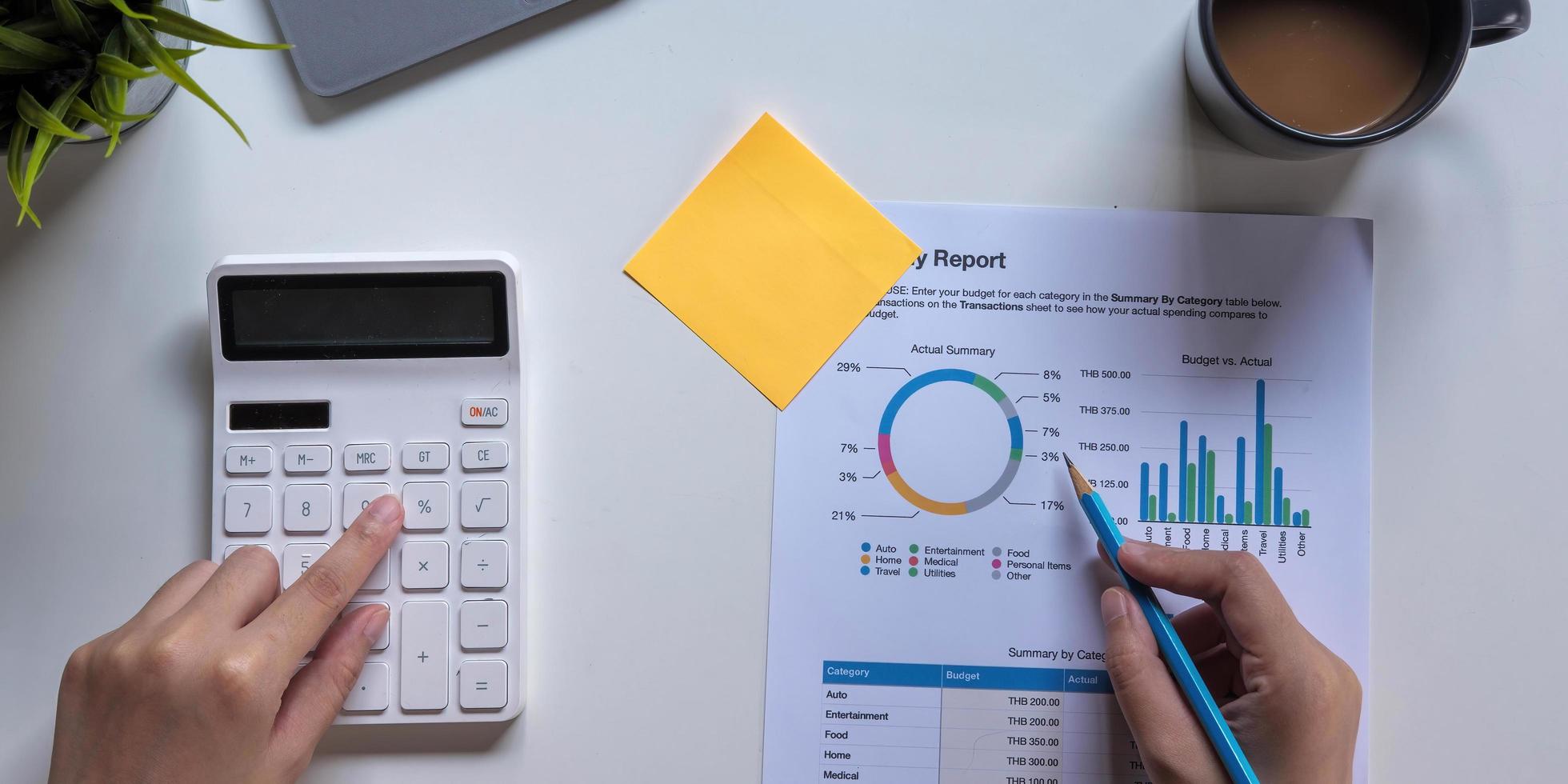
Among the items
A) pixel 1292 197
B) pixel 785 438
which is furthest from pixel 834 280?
pixel 1292 197

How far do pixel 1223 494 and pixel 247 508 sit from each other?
0.63m

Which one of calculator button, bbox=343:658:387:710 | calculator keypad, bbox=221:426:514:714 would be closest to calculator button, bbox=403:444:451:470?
calculator keypad, bbox=221:426:514:714

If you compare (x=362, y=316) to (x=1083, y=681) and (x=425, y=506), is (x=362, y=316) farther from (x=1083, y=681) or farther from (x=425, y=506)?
(x=1083, y=681)

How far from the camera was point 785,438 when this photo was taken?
579 mm

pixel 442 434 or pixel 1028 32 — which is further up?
pixel 1028 32

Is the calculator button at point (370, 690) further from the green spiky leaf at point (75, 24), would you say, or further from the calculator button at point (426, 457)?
the green spiky leaf at point (75, 24)

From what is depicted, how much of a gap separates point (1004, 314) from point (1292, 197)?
0.21 m

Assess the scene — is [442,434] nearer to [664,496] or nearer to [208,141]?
[664,496]

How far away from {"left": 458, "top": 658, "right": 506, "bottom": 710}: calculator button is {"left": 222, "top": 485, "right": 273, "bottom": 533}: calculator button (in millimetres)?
158

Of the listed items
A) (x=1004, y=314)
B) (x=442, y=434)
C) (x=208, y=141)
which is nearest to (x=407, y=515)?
(x=442, y=434)

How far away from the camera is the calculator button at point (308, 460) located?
56cm

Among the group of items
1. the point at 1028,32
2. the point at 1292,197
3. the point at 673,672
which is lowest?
the point at 673,672

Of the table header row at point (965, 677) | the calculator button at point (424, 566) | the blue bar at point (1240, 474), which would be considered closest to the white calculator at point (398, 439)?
the calculator button at point (424, 566)

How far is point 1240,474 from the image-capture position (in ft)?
1.90
